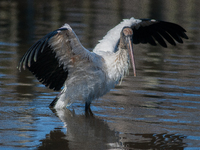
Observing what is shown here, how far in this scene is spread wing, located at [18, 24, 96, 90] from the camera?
19.6 ft

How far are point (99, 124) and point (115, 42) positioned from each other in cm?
199

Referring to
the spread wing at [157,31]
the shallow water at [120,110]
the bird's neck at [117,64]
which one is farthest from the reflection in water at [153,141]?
the spread wing at [157,31]

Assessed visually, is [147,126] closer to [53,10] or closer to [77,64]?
[77,64]

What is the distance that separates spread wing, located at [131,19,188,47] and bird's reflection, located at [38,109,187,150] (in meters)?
2.54

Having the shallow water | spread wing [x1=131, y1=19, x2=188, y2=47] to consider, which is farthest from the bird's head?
spread wing [x1=131, y1=19, x2=188, y2=47]

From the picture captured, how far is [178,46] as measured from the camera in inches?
513

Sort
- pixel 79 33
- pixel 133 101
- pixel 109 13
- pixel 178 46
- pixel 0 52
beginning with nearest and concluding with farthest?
pixel 133 101 → pixel 0 52 → pixel 178 46 → pixel 79 33 → pixel 109 13

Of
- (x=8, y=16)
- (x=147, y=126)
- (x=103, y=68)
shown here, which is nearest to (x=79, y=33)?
(x=8, y=16)

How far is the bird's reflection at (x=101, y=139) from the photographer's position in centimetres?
525

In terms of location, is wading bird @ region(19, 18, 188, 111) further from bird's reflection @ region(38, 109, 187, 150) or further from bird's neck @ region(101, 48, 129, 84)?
bird's reflection @ region(38, 109, 187, 150)

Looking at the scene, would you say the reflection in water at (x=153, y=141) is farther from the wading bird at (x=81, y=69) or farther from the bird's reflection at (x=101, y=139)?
the wading bird at (x=81, y=69)

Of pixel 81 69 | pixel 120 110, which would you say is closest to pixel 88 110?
pixel 120 110

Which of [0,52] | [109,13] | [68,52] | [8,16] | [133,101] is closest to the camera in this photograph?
[68,52]

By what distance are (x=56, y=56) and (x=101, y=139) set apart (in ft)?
5.17
